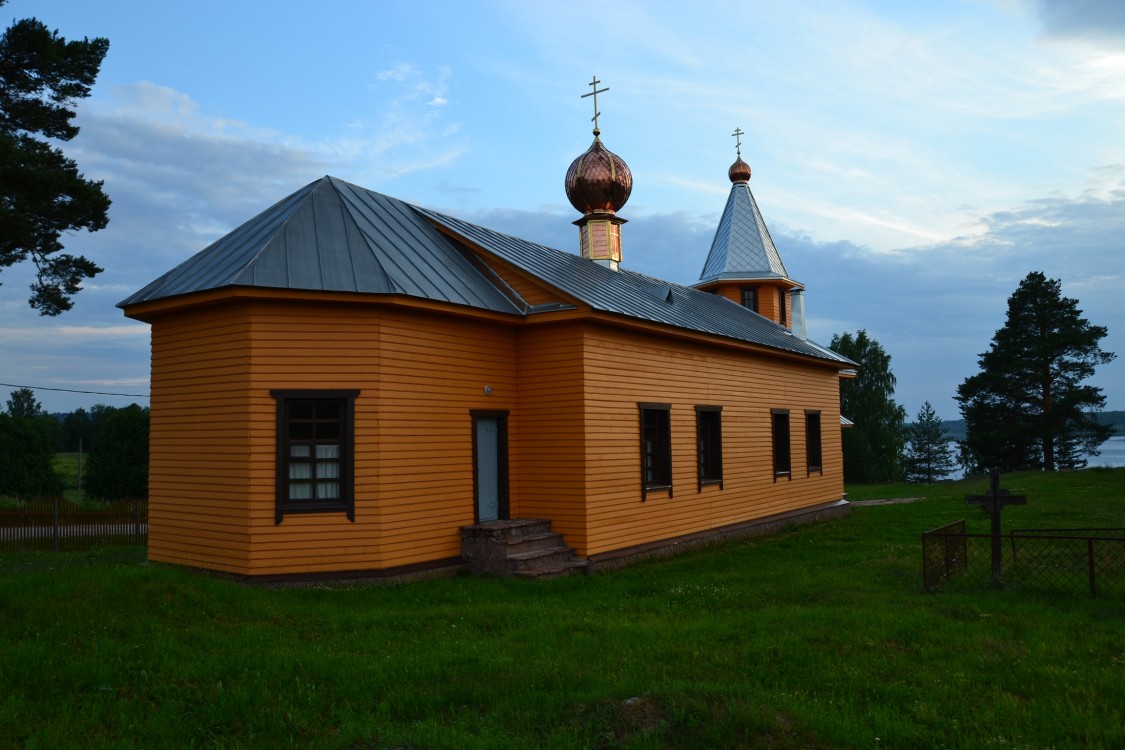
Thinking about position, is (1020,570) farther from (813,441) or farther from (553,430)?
(813,441)

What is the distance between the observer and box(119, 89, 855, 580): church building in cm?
1044

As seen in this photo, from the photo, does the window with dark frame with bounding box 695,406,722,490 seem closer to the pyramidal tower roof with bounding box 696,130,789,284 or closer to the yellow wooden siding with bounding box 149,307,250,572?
the yellow wooden siding with bounding box 149,307,250,572

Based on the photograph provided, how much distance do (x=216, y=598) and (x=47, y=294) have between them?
41.8 feet

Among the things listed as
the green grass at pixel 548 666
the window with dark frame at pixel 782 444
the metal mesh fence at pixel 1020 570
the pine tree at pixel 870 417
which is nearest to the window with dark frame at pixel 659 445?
the green grass at pixel 548 666

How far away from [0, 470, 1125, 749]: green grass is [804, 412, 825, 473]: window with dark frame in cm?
1078

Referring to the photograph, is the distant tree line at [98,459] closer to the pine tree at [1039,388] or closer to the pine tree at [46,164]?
the pine tree at [46,164]

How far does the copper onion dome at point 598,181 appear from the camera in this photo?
18.9 metres

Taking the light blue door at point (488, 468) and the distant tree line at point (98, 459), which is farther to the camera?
the distant tree line at point (98, 459)

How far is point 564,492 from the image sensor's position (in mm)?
12398

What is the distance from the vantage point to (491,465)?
12.7 meters

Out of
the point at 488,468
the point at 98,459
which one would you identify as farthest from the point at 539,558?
the point at 98,459

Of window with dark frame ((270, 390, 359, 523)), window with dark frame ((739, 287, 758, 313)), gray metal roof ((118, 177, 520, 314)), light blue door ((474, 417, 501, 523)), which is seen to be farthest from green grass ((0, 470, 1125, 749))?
window with dark frame ((739, 287, 758, 313))

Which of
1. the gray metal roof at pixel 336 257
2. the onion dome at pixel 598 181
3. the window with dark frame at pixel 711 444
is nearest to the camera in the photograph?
the gray metal roof at pixel 336 257

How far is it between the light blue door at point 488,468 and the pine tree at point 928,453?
5558cm
